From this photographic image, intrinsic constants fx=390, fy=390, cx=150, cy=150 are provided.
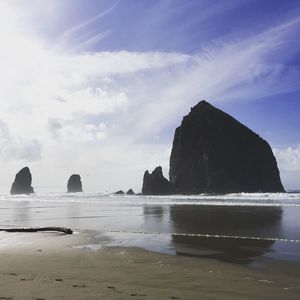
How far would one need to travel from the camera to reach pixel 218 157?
13788 centimetres

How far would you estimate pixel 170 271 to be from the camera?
1017 centimetres

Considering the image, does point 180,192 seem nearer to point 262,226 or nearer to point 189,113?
point 189,113

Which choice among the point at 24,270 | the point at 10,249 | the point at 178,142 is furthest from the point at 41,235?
the point at 178,142

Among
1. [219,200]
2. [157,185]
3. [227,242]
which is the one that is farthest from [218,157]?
[227,242]

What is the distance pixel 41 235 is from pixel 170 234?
6.39 metres

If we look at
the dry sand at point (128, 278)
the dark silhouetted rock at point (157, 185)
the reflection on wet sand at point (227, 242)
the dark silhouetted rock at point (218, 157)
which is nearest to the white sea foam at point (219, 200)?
the reflection on wet sand at point (227, 242)

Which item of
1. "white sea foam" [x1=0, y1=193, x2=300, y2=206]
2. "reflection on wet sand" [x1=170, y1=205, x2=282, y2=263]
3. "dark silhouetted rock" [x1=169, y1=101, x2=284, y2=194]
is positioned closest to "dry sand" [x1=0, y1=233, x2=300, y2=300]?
"reflection on wet sand" [x1=170, y1=205, x2=282, y2=263]

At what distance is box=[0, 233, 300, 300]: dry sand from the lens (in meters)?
7.73

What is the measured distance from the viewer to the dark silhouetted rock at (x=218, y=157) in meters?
134

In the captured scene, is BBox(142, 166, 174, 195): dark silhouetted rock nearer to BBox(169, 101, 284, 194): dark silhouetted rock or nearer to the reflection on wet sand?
BBox(169, 101, 284, 194): dark silhouetted rock

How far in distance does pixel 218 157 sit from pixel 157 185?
79.3ft

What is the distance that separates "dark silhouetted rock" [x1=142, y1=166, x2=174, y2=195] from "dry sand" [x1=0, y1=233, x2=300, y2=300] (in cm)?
11806

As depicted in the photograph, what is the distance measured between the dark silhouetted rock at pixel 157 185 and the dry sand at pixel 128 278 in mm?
118063

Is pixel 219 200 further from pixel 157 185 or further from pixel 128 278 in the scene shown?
pixel 157 185
